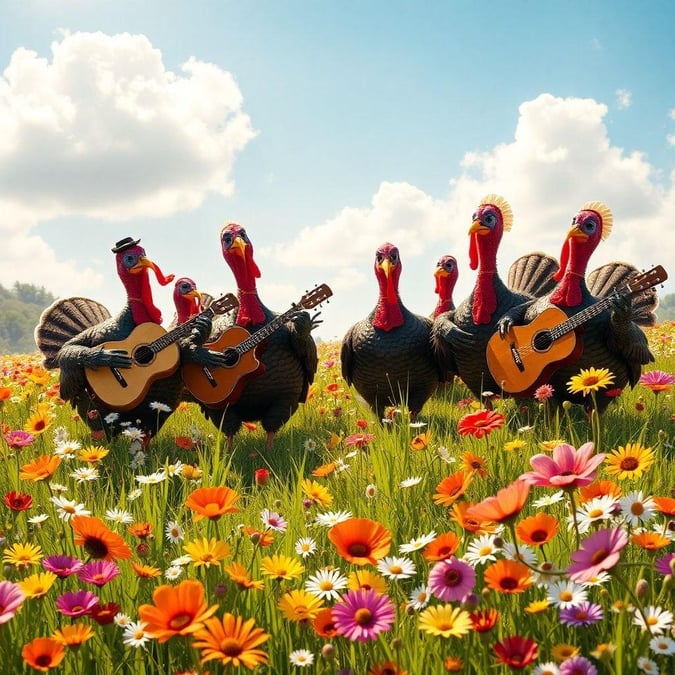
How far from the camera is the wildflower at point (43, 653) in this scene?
1.09 metres

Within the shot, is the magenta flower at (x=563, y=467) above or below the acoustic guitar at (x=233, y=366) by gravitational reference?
below

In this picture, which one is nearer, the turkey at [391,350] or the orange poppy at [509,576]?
the orange poppy at [509,576]

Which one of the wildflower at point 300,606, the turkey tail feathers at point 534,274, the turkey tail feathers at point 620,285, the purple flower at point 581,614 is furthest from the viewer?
the turkey tail feathers at point 534,274

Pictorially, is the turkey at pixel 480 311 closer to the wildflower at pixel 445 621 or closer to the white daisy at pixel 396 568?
the white daisy at pixel 396 568

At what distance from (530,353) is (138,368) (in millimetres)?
2983

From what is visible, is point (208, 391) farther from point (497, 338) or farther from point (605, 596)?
point (605, 596)

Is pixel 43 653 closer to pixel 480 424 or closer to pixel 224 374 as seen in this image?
pixel 480 424

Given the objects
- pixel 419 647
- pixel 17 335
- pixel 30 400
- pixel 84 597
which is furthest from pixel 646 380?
pixel 17 335

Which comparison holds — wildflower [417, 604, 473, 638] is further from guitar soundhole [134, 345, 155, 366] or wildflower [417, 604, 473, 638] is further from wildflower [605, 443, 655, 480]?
guitar soundhole [134, 345, 155, 366]

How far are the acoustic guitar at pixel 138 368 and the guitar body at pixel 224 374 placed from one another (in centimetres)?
25

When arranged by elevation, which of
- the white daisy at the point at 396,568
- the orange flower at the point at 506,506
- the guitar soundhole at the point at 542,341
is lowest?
the white daisy at the point at 396,568

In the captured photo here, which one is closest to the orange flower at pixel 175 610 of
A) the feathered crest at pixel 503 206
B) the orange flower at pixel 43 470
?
the orange flower at pixel 43 470

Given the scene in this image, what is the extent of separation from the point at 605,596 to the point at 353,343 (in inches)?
150

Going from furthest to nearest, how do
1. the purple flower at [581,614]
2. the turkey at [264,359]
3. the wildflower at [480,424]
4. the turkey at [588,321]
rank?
the turkey at [264,359] < the turkey at [588,321] < the wildflower at [480,424] < the purple flower at [581,614]
